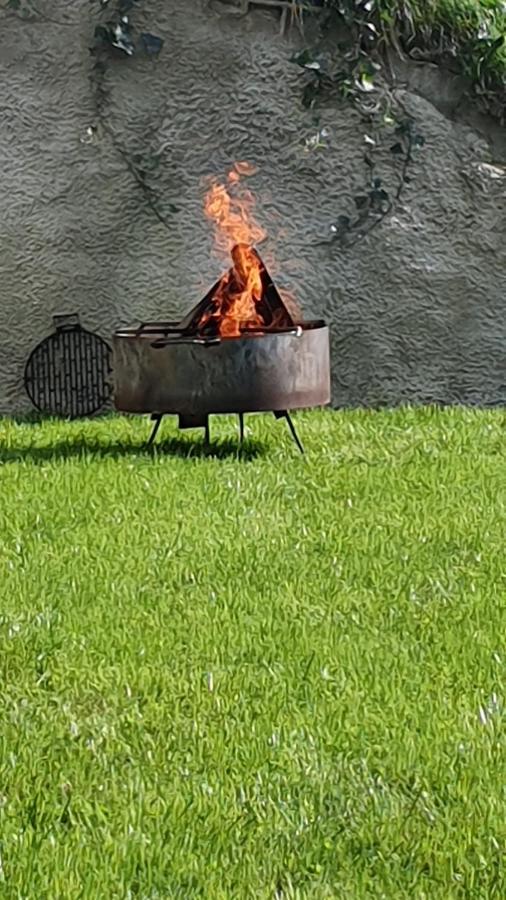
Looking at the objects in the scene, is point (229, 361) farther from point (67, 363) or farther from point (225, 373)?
point (67, 363)

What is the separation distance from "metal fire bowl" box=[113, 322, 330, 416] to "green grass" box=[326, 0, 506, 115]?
287 cm

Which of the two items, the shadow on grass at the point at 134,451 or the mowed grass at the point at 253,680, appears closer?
the mowed grass at the point at 253,680

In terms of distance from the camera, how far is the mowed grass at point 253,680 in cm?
291

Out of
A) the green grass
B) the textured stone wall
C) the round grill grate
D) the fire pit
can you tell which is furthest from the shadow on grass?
the green grass

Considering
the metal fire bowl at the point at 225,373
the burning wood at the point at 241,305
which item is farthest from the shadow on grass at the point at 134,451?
the burning wood at the point at 241,305

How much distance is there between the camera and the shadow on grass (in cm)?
686

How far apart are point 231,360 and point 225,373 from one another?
0.06 meters

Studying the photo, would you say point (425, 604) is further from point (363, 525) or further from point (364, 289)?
point (364, 289)

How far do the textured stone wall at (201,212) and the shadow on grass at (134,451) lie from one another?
1634mm

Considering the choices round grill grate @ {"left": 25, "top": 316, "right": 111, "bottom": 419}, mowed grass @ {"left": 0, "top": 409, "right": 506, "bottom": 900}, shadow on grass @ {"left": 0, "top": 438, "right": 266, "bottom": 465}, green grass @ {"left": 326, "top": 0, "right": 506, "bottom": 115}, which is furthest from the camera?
green grass @ {"left": 326, "top": 0, "right": 506, "bottom": 115}

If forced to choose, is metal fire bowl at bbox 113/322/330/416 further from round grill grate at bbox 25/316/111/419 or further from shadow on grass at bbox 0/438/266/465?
round grill grate at bbox 25/316/111/419

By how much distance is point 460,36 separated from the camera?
908 centimetres

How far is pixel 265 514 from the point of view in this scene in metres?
5.66

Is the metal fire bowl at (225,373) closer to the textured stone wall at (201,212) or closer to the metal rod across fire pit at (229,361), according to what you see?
the metal rod across fire pit at (229,361)
